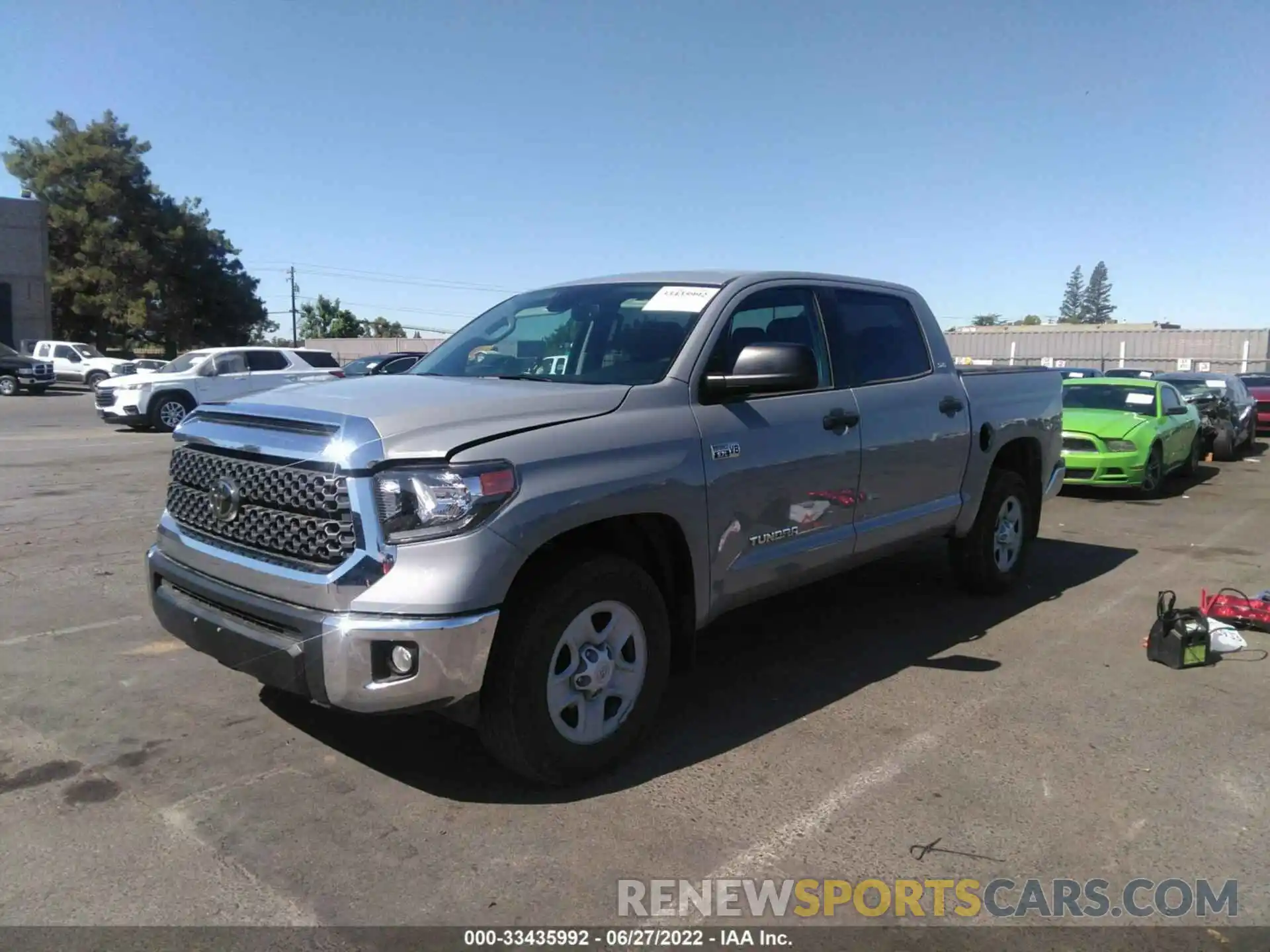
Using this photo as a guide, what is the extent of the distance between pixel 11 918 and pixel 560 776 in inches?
Result: 67.0

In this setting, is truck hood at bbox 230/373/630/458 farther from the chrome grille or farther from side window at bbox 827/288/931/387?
side window at bbox 827/288/931/387

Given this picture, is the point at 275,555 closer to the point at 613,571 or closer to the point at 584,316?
the point at 613,571

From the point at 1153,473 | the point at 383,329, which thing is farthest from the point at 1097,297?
the point at 1153,473

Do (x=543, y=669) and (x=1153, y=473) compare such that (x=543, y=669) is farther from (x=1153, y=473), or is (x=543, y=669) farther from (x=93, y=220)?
(x=93, y=220)

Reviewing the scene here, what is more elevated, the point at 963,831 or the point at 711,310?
the point at 711,310

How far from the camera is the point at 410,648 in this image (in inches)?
121

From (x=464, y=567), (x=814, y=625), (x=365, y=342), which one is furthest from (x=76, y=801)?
(x=365, y=342)

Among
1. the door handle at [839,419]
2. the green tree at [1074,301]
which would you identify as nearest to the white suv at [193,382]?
the door handle at [839,419]

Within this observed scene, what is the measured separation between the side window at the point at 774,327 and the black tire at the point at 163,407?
16700mm

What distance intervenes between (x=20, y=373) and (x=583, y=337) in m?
34.8

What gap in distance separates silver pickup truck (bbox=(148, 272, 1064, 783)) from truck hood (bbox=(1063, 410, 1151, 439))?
749cm

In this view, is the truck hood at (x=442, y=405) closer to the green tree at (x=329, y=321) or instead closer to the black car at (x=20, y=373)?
the black car at (x=20, y=373)

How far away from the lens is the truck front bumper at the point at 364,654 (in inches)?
120

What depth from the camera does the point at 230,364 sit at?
19.9 m
